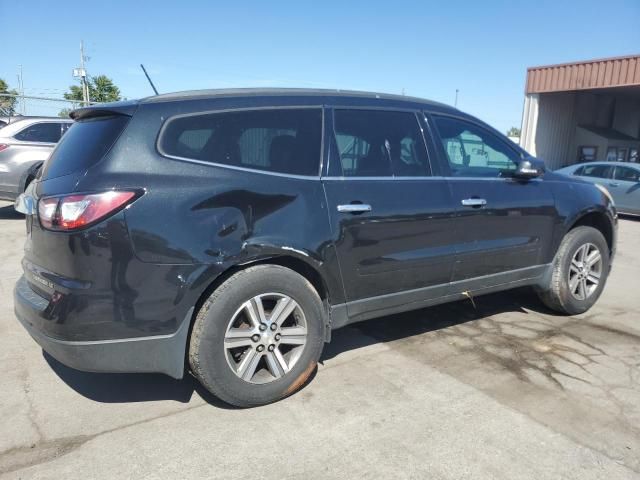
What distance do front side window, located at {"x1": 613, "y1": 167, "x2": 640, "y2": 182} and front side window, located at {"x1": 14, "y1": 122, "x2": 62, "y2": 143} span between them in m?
12.2

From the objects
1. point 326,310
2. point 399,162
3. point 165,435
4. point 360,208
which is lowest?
point 165,435

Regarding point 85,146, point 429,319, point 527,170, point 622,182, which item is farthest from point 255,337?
point 622,182

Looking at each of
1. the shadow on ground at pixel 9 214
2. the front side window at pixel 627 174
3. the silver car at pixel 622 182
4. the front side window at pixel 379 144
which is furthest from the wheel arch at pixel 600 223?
the shadow on ground at pixel 9 214

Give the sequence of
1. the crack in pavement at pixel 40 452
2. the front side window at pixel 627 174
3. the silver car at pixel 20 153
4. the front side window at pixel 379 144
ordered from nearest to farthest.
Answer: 1. the crack in pavement at pixel 40 452
2. the front side window at pixel 379 144
3. the silver car at pixel 20 153
4. the front side window at pixel 627 174

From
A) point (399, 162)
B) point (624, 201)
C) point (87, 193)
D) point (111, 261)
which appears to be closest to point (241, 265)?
point (111, 261)

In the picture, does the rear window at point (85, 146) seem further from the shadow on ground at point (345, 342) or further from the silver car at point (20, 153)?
the silver car at point (20, 153)

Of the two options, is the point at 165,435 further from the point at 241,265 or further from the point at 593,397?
the point at 593,397

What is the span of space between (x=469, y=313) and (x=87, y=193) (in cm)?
350

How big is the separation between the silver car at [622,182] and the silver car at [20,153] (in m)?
10.8

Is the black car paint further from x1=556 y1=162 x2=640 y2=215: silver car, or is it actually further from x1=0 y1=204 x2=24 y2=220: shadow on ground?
x1=556 y1=162 x2=640 y2=215: silver car

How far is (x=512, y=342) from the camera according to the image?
4094 mm

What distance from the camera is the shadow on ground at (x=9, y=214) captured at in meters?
9.92

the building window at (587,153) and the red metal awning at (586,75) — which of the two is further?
the building window at (587,153)

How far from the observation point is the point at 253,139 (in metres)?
3.02
